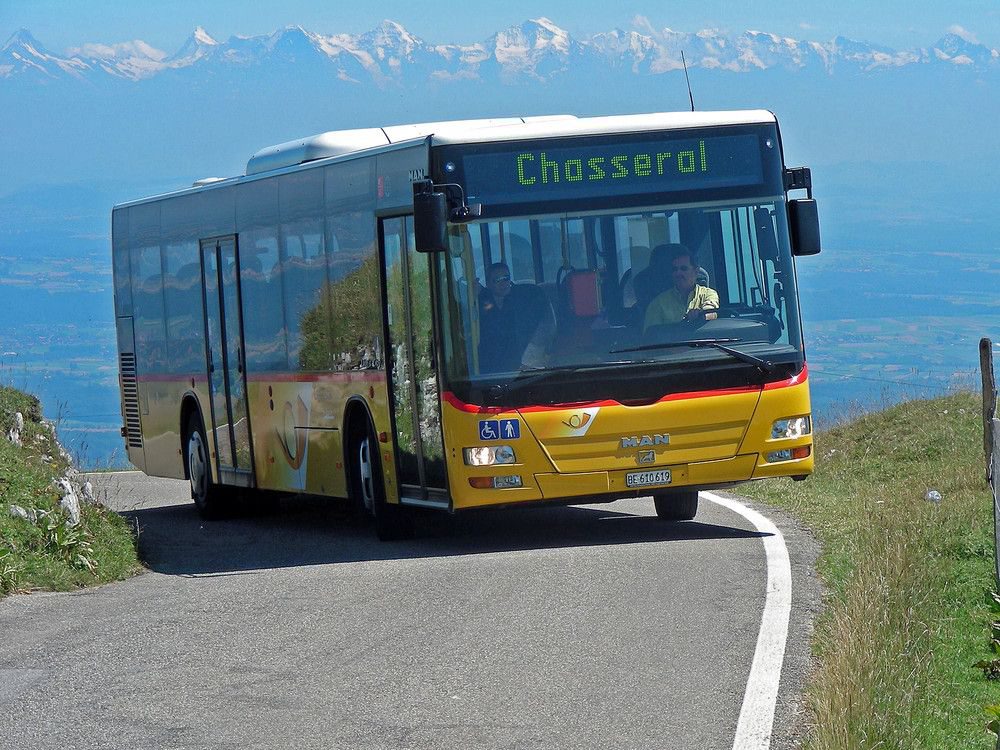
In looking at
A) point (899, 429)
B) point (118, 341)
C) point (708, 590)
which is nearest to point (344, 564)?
point (708, 590)

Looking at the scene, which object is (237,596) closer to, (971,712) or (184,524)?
(971,712)

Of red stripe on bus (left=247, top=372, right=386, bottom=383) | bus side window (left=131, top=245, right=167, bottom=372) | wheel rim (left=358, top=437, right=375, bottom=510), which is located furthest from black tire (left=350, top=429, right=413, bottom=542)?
bus side window (left=131, top=245, right=167, bottom=372)

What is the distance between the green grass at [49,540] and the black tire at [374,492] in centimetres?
202

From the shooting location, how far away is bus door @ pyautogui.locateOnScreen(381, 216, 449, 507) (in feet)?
47.2

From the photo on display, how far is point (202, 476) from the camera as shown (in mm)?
21453

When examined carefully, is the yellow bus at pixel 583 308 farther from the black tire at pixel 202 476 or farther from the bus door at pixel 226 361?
the black tire at pixel 202 476

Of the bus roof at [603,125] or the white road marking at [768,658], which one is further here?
the bus roof at [603,125]

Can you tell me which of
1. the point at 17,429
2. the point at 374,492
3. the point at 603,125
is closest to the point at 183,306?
the point at 17,429

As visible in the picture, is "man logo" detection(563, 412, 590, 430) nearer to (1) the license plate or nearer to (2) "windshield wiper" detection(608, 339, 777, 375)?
(1) the license plate

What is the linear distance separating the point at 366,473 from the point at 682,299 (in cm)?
343

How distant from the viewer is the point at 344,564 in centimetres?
1426

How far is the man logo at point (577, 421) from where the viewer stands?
1401cm

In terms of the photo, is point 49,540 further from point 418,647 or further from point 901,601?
point 901,601

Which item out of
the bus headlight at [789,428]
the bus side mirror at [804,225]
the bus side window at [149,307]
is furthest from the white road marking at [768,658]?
the bus side window at [149,307]
